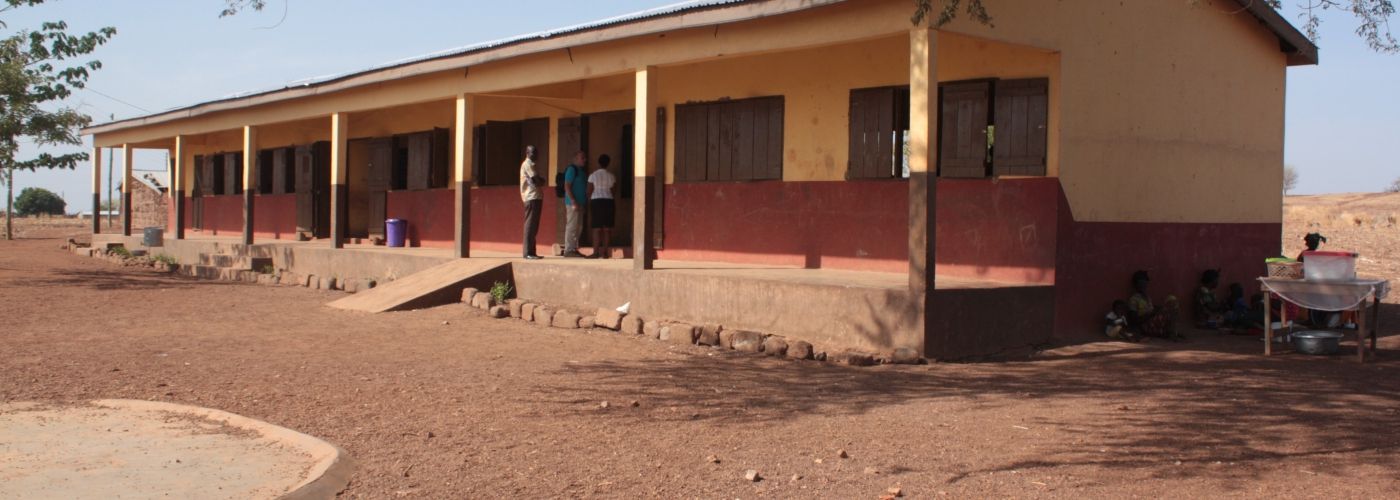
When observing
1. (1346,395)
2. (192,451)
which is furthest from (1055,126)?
(192,451)

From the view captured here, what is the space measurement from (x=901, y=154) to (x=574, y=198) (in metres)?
4.11

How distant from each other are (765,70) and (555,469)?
751 cm

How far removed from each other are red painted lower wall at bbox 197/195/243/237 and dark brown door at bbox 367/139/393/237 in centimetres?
584

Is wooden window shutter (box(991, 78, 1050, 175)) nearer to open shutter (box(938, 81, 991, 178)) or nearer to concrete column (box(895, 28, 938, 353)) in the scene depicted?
open shutter (box(938, 81, 991, 178))

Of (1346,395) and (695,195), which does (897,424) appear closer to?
(1346,395)

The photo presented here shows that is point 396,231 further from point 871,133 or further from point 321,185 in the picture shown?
point 871,133

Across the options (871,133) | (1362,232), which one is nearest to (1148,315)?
(871,133)

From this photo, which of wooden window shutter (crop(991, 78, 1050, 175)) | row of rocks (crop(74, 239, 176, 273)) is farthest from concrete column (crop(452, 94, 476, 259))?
row of rocks (crop(74, 239, 176, 273))

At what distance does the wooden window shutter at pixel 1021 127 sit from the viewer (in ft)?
32.1

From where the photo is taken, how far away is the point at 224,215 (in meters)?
24.2

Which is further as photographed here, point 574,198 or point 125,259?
point 125,259

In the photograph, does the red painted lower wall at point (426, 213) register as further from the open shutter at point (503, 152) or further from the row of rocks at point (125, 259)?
the row of rocks at point (125, 259)

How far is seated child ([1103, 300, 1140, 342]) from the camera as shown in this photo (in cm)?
1010

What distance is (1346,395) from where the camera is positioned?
7.25m
